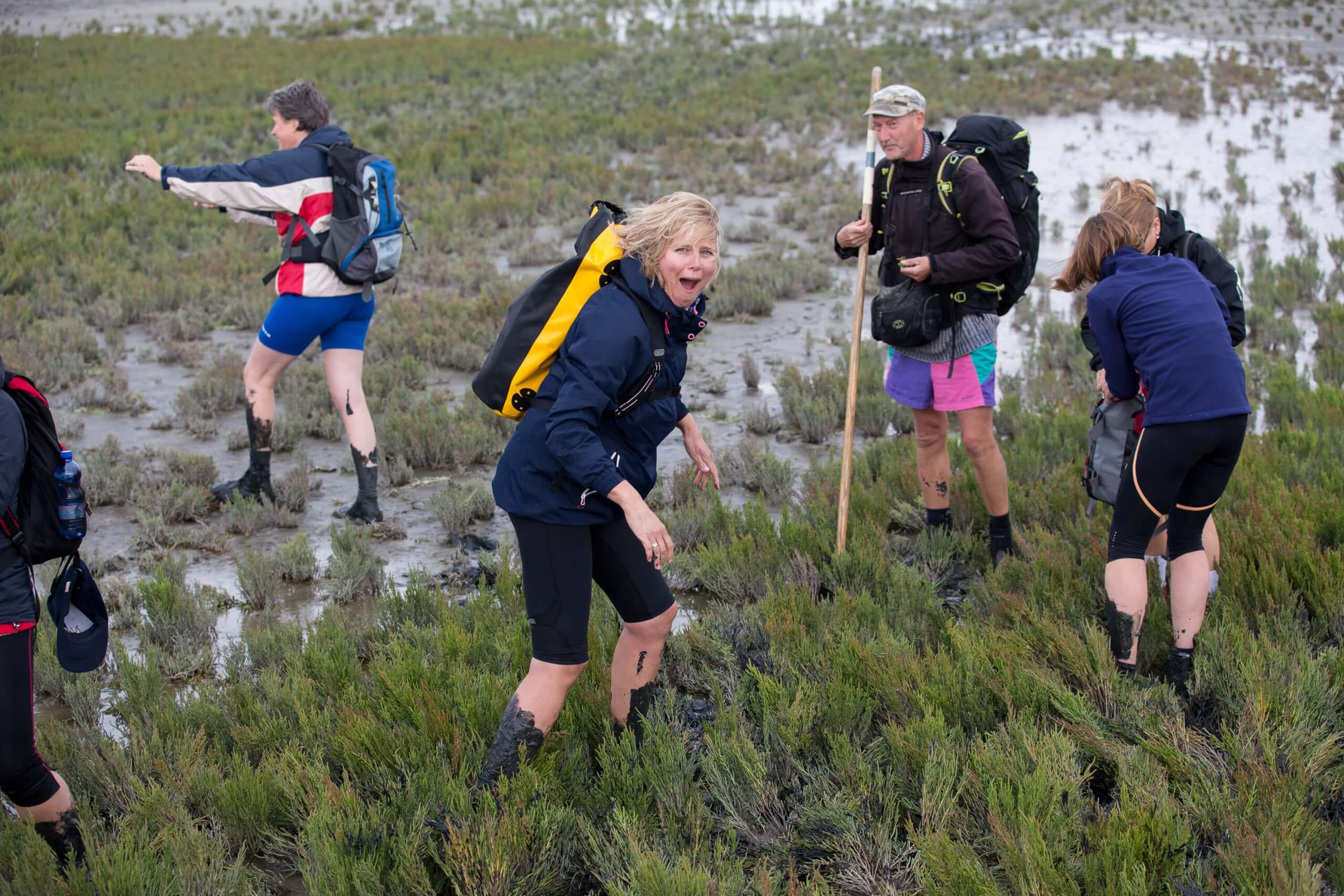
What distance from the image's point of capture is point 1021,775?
12.0 feet

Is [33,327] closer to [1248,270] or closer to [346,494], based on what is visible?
[346,494]

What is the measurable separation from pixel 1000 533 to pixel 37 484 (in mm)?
4270

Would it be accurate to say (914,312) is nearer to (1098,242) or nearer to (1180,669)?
(1098,242)

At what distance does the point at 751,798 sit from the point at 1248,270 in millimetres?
10675

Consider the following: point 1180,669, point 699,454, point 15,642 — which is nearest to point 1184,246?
point 1180,669

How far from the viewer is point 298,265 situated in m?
6.38

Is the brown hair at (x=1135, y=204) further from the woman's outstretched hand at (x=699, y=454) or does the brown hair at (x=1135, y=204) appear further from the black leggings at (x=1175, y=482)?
the woman's outstretched hand at (x=699, y=454)

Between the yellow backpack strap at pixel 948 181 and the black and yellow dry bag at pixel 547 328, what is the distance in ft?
7.49

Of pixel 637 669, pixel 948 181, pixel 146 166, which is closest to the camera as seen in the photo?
pixel 637 669

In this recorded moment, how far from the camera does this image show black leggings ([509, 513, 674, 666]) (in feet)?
11.6

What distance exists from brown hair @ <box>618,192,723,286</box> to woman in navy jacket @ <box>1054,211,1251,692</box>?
5.38ft

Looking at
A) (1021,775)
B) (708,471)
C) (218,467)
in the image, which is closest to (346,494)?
(218,467)

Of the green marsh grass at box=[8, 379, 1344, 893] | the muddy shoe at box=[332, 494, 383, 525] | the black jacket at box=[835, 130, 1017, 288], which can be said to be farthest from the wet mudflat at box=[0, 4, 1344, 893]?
the black jacket at box=[835, 130, 1017, 288]

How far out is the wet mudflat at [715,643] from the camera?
3.51 meters
